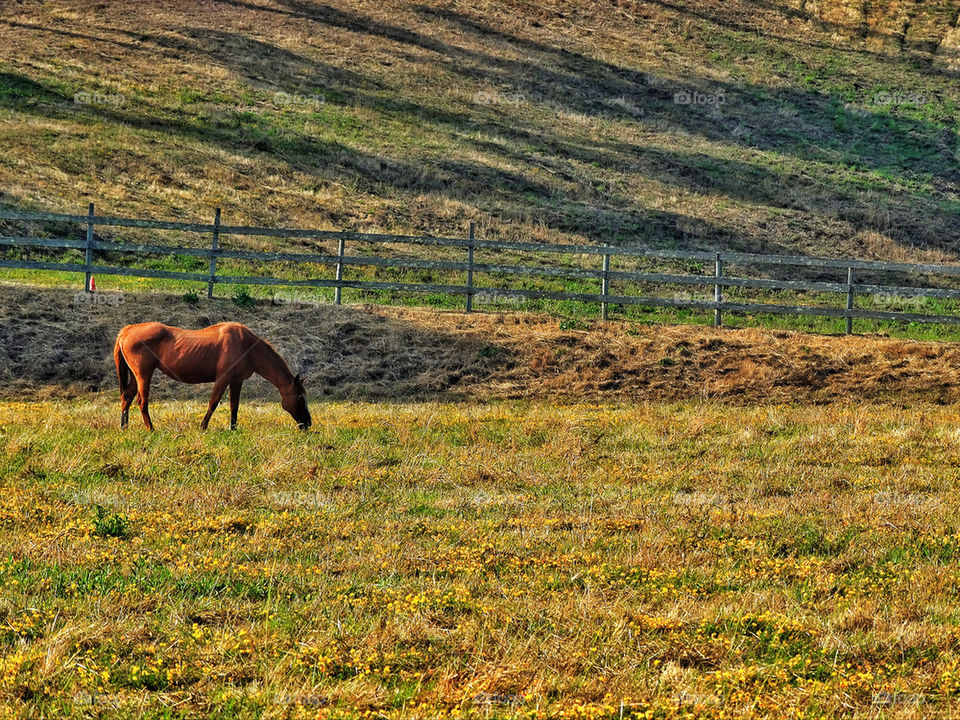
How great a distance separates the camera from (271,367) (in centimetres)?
1473

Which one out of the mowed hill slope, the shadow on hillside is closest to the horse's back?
the shadow on hillside

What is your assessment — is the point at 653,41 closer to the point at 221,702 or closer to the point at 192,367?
the point at 192,367

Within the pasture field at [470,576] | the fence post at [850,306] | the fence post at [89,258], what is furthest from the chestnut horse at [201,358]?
the fence post at [850,306]

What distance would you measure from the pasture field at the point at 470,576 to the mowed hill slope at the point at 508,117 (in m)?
20.8

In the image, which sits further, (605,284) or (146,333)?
(605,284)

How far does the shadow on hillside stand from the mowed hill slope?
30.6 feet

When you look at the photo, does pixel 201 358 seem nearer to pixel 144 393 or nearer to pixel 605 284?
pixel 144 393

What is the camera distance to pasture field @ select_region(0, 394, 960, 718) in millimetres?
5699

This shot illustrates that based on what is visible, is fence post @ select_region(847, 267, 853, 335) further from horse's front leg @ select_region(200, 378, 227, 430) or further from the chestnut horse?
horse's front leg @ select_region(200, 378, 227, 430)

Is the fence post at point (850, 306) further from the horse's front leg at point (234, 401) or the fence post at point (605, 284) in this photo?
the horse's front leg at point (234, 401)

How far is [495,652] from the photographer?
6.18 meters

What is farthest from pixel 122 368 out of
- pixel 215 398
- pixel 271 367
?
pixel 271 367

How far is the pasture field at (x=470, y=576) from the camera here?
5.70 meters

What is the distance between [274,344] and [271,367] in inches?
265
